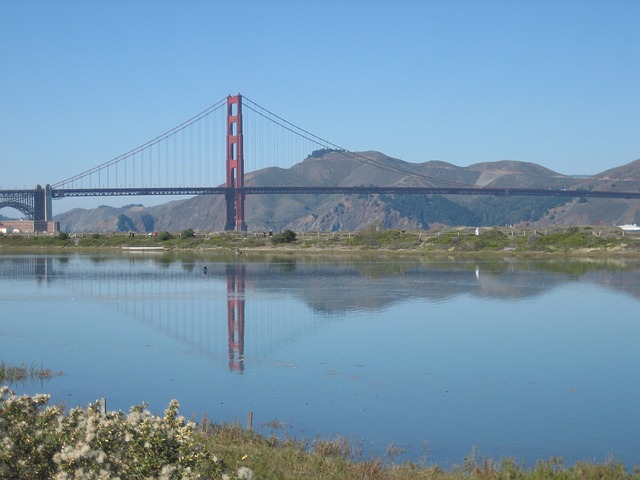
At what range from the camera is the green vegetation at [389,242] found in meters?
47.9

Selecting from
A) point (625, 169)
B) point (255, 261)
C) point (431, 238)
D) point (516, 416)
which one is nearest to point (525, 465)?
point (516, 416)

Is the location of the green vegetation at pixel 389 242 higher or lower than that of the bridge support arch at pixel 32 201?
lower

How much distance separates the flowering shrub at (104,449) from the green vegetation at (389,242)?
141 feet

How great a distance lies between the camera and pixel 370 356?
47.0 ft

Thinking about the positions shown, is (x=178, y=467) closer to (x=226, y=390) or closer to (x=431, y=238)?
(x=226, y=390)

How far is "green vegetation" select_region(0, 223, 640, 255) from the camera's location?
47.9m

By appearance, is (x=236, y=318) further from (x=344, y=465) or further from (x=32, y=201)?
(x=32, y=201)

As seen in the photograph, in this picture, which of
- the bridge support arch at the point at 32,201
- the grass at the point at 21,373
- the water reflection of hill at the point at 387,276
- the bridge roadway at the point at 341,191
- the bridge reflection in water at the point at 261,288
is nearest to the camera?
the grass at the point at 21,373

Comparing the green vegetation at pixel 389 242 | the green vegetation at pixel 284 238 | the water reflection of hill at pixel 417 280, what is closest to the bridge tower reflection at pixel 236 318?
the water reflection of hill at pixel 417 280

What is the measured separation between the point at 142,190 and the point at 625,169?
371ft

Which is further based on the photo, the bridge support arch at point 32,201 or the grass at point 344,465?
the bridge support arch at point 32,201

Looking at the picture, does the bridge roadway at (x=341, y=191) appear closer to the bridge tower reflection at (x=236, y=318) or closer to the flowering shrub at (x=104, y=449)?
the bridge tower reflection at (x=236, y=318)

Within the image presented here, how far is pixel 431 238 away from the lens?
53.3m

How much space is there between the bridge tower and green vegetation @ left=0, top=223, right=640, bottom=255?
28.7 ft
